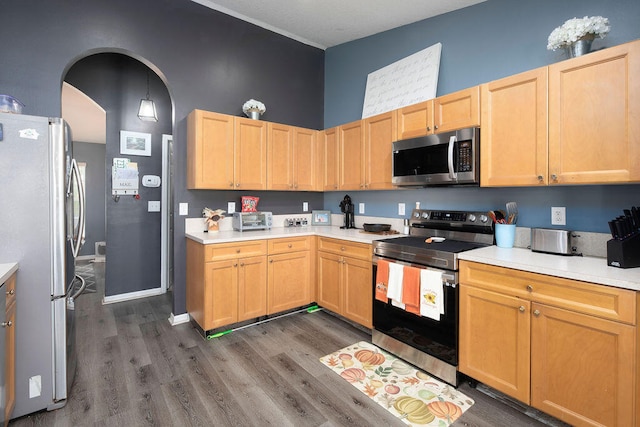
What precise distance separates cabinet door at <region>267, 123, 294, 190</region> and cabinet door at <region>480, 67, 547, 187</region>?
2.07 m

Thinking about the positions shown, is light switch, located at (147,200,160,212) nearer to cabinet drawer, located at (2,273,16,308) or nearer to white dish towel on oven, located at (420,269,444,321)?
cabinet drawer, located at (2,273,16,308)

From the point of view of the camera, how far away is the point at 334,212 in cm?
423

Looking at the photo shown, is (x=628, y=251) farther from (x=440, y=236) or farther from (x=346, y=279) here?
(x=346, y=279)

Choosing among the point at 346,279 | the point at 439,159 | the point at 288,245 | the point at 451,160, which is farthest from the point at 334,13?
the point at 346,279

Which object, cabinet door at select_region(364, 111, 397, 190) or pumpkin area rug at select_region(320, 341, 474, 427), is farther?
cabinet door at select_region(364, 111, 397, 190)

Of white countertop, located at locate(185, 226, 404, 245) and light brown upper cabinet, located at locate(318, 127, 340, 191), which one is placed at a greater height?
light brown upper cabinet, located at locate(318, 127, 340, 191)

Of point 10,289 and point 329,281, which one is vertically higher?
point 10,289

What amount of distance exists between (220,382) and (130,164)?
313cm

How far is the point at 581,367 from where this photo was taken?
163 cm

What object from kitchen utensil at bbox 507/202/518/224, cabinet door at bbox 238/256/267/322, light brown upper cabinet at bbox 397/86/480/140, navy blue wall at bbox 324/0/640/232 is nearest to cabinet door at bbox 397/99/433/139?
light brown upper cabinet at bbox 397/86/480/140

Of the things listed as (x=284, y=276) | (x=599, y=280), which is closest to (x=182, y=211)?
(x=284, y=276)

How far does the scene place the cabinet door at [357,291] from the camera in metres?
2.88

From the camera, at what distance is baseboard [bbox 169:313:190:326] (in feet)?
10.6

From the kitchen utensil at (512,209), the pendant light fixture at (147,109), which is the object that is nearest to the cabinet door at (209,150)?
the pendant light fixture at (147,109)
